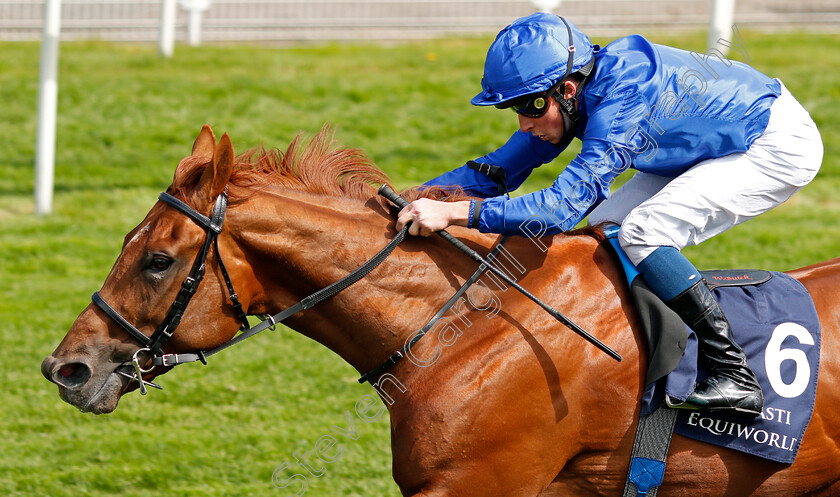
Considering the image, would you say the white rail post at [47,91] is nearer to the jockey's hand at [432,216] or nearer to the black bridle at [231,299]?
the black bridle at [231,299]

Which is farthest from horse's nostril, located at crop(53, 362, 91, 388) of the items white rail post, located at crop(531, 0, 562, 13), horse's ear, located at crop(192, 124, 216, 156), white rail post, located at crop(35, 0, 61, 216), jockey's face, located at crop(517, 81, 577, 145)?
white rail post, located at crop(531, 0, 562, 13)

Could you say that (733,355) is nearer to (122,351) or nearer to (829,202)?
(122,351)

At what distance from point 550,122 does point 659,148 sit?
0.40 m

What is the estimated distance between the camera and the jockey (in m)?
3.04

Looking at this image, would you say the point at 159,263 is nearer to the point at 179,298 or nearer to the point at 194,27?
the point at 179,298

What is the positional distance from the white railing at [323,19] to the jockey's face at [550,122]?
10.1 metres

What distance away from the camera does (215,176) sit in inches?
116

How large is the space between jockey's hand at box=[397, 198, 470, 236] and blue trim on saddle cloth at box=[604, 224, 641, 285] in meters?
0.60

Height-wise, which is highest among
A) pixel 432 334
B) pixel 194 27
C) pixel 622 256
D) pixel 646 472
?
pixel 622 256

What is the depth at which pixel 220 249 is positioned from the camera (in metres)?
2.96

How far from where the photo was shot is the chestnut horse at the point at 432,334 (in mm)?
2979

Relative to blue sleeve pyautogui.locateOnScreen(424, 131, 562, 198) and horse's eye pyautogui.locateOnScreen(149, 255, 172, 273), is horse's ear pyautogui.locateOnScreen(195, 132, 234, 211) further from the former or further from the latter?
blue sleeve pyautogui.locateOnScreen(424, 131, 562, 198)

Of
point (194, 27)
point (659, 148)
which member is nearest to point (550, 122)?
point (659, 148)

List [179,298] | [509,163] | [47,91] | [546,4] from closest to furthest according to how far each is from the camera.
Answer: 1. [179,298]
2. [509,163]
3. [47,91]
4. [546,4]
